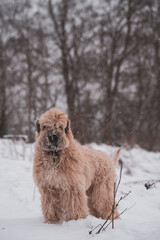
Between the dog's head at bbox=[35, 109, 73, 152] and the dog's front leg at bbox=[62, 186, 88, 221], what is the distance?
65 cm

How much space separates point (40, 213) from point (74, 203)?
102 centimetres

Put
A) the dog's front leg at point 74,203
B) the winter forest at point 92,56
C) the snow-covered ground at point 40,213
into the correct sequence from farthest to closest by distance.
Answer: the winter forest at point 92,56 < the dog's front leg at point 74,203 < the snow-covered ground at point 40,213

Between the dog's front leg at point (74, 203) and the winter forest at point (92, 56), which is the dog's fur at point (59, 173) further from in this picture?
the winter forest at point (92, 56)

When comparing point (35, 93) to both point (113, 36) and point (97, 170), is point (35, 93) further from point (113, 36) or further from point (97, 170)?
point (97, 170)

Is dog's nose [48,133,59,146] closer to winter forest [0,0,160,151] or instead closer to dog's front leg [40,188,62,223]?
dog's front leg [40,188,62,223]

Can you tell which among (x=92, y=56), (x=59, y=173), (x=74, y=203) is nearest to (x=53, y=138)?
(x=59, y=173)

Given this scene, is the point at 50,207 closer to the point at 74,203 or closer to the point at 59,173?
the point at 74,203

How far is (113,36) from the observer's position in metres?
13.4

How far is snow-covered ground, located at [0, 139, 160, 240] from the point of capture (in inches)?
97.0

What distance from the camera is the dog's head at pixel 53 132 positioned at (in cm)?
307

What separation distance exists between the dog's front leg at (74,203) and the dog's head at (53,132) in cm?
65

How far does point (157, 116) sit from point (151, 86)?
2007 mm

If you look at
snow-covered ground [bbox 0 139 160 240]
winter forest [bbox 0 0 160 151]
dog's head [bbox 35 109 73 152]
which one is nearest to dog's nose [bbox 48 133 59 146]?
dog's head [bbox 35 109 73 152]

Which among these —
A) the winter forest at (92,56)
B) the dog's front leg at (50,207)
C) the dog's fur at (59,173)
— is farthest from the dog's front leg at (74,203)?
the winter forest at (92,56)
